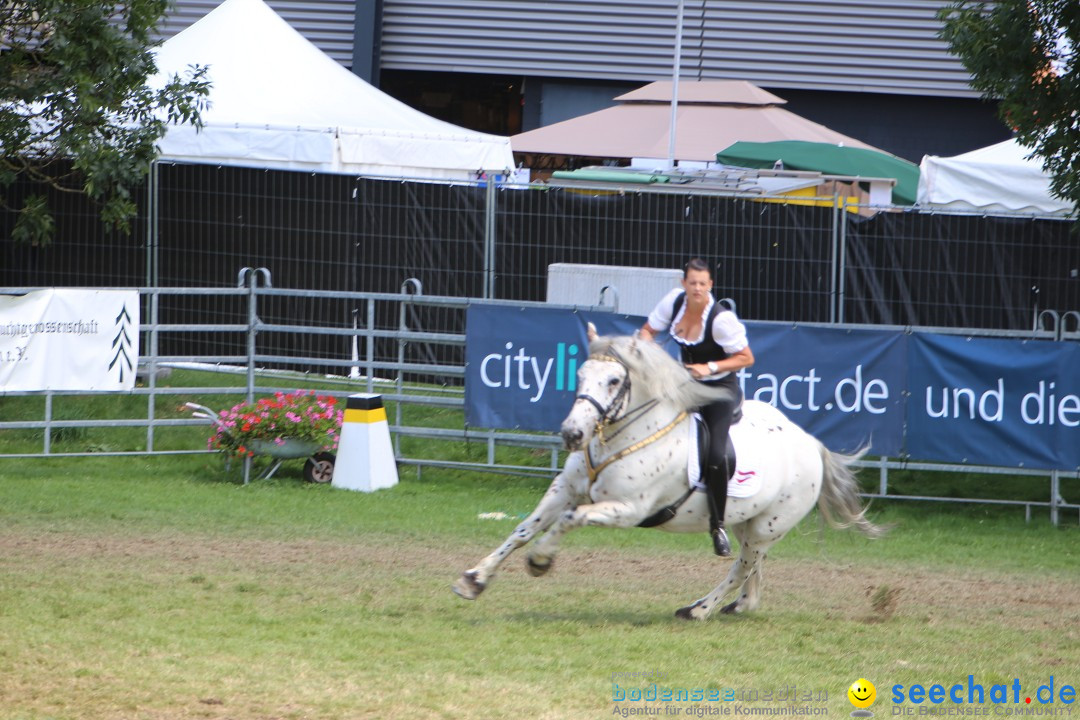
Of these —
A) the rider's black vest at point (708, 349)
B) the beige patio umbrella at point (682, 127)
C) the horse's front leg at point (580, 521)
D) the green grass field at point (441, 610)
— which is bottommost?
the green grass field at point (441, 610)

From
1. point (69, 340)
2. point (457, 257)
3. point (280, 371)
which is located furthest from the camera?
point (457, 257)

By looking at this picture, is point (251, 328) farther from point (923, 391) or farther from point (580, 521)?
point (580, 521)

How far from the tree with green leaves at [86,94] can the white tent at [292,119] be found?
1921 mm

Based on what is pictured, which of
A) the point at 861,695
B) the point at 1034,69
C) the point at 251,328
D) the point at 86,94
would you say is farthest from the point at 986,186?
the point at 861,695

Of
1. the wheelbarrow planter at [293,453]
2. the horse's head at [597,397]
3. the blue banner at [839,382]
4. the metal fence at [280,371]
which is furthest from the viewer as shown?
the metal fence at [280,371]

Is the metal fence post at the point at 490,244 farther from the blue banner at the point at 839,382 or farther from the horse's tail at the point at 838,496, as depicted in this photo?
the horse's tail at the point at 838,496

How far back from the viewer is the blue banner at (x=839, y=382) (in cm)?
1195

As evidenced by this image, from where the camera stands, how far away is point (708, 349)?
311 inches

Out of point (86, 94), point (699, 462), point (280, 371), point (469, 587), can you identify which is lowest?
point (469, 587)

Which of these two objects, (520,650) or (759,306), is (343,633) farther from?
(759,306)

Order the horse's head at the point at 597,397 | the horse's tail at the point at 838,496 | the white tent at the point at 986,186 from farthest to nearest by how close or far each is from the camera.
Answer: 1. the white tent at the point at 986,186
2. the horse's tail at the point at 838,496
3. the horse's head at the point at 597,397

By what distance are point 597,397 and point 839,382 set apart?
16.9 ft

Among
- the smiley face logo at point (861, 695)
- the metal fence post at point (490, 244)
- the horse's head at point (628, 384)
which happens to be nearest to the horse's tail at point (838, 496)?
the horse's head at point (628, 384)

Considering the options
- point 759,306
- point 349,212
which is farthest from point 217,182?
point 759,306
